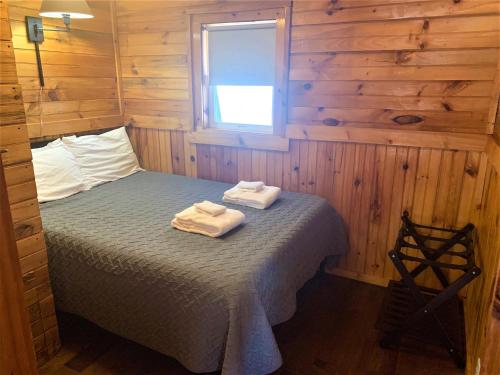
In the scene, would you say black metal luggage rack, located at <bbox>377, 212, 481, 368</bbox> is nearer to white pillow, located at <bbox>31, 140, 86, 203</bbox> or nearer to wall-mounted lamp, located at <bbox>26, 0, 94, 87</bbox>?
white pillow, located at <bbox>31, 140, 86, 203</bbox>

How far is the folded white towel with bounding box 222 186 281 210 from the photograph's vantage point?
94.6 inches

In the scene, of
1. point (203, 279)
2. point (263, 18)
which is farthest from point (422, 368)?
point (263, 18)

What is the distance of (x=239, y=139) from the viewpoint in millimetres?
2916

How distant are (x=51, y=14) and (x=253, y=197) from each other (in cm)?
175

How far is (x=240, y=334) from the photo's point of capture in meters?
1.57

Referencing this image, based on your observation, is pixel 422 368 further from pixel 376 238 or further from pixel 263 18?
pixel 263 18

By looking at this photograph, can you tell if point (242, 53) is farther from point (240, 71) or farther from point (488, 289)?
point (488, 289)

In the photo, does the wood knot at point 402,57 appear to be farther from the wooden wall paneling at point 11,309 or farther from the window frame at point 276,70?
the wooden wall paneling at point 11,309

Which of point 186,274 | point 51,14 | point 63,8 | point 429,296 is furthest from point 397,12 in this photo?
point 51,14

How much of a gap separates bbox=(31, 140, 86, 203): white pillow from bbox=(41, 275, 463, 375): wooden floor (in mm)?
797

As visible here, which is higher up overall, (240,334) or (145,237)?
(145,237)

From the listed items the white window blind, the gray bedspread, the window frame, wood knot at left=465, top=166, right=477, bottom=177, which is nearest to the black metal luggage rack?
wood knot at left=465, top=166, right=477, bottom=177

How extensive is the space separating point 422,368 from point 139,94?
280 centimetres

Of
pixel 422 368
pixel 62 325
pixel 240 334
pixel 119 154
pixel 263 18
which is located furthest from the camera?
pixel 119 154
